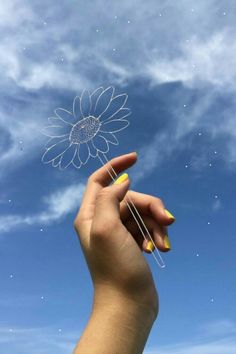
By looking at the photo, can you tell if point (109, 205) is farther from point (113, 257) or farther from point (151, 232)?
point (151, 232)

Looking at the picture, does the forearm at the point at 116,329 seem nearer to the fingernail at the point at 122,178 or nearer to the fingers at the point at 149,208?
the fingers at the point at 149,208

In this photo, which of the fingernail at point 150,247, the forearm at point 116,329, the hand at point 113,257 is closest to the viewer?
the forearm at point 116,329

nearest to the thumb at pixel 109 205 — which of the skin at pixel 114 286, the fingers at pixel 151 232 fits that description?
the skin at pixel 114 286

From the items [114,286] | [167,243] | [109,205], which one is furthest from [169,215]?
[114,286]

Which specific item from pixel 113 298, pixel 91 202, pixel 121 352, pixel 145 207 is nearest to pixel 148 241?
pixel 145 207

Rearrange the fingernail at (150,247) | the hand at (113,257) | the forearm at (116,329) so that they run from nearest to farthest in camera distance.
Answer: the forearm at (116,329), the hand at (113,257), the fingernail at (150,247)

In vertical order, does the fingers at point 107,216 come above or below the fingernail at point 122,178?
above

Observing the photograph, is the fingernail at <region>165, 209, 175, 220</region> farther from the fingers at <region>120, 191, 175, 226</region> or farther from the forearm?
the forearm
